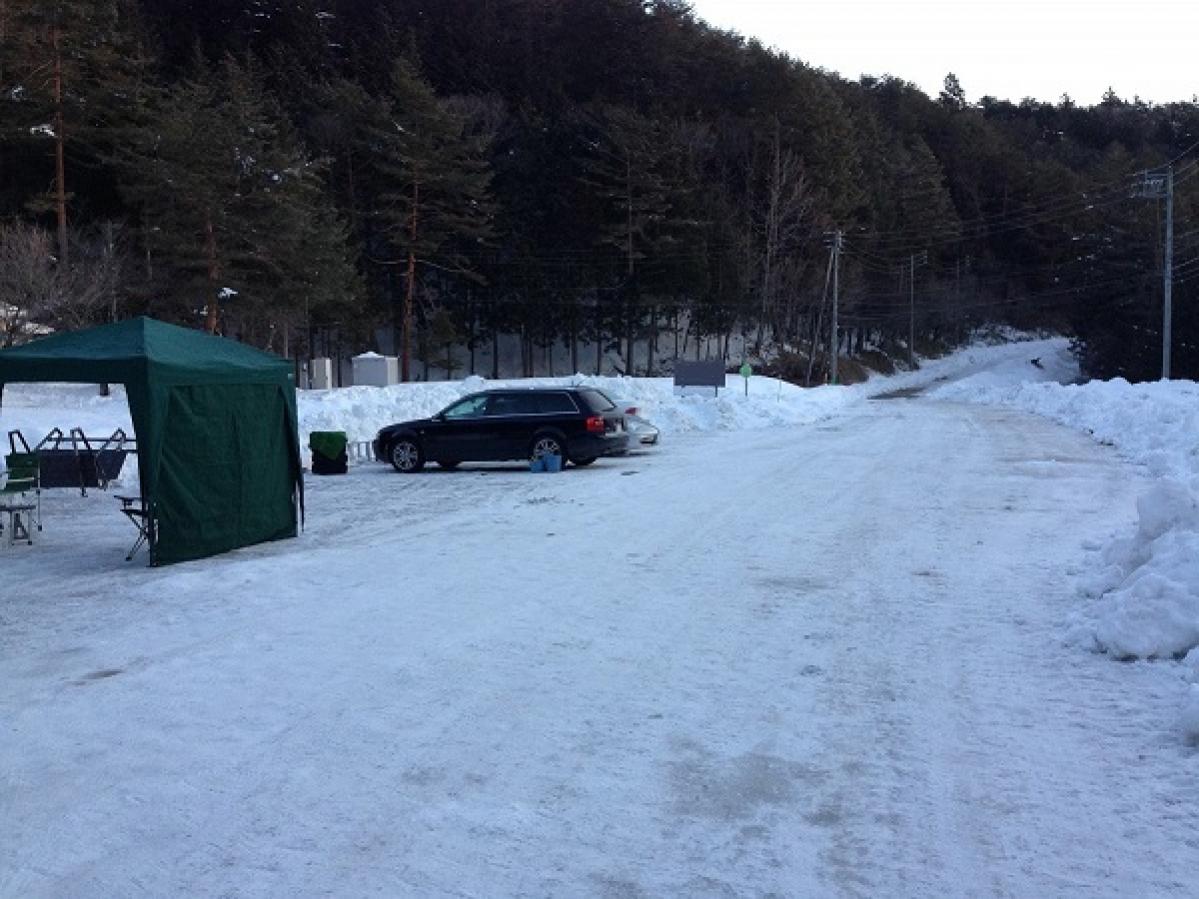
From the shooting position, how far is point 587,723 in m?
6.48

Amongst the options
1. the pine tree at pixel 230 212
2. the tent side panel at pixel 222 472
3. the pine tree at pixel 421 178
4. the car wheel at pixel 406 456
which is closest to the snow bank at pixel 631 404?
the car wheel at pixel 406 456

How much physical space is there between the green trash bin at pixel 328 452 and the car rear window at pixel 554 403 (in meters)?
3.77

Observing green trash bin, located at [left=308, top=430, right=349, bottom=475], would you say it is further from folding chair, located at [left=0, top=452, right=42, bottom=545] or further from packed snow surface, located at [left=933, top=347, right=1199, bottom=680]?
packed snow surface, located at [left=933, top=347, right=1199, bottom=680]

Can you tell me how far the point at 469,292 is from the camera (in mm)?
63312

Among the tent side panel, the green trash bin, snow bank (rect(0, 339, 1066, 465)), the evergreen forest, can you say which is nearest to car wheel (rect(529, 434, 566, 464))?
the green trash bin

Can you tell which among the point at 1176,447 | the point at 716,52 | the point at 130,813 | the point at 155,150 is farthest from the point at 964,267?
the point at 130,813

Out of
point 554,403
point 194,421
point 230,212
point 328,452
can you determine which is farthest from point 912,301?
point 194,421

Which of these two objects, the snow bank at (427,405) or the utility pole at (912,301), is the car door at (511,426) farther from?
the utility pole at (912,301)

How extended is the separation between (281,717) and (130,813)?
140 cm

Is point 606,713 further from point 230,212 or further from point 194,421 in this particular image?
point 230,212

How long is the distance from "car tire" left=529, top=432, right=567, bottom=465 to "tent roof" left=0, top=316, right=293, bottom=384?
8.47 meters

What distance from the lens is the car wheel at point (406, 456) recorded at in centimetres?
2169

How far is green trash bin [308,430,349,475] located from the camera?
21688 millimetres

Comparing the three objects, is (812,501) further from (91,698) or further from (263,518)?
(91,698)
